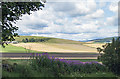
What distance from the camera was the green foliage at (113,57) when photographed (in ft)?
26.5

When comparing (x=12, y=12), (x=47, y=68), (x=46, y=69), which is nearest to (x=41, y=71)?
(x=46, y=69)

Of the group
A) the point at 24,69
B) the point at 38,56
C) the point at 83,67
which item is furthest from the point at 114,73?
the point at 24,69

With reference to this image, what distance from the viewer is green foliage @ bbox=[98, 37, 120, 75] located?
8.08m

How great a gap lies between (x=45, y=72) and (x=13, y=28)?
3.06 metres

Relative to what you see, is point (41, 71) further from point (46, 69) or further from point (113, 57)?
point (113, 57)

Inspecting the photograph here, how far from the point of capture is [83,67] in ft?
27.4

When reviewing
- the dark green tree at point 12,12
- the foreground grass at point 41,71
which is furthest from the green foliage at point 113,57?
the dark green tree at point 12,12

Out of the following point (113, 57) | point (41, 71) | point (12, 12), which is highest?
point (12, 12)

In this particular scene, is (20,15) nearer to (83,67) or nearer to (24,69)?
(24,69)

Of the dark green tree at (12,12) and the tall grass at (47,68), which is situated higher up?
the dark green tree at (12,12)

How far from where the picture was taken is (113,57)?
8148 mm

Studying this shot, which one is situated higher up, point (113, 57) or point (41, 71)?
point (113, 57)

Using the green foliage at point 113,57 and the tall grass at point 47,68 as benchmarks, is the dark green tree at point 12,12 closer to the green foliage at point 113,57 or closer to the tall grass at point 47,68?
the tall grass at point 47,68

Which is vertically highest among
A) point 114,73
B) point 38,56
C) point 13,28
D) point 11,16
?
point 11,16
